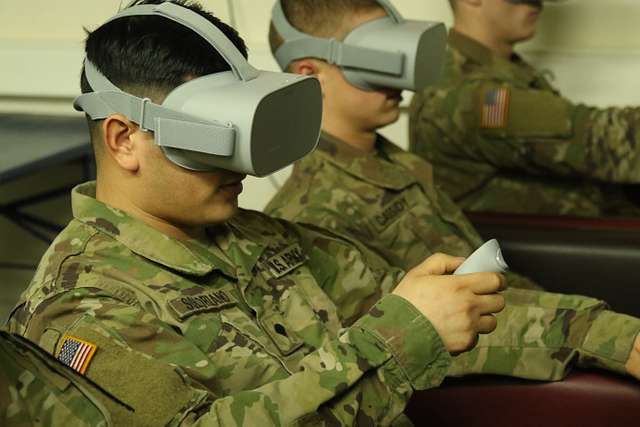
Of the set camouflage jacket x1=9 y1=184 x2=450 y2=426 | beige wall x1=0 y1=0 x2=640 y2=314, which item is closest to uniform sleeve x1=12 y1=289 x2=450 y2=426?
camouflage jacket x1=9 y1=184 x2=450 y2=426

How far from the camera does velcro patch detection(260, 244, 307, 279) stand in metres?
1.29

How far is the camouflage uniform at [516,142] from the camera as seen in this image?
210cm

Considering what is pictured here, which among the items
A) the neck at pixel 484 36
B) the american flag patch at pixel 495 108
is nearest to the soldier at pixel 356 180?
the american flag patch at pixel 495 108

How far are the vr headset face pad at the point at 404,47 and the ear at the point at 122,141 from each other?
60cm

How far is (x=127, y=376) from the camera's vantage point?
3.29ft

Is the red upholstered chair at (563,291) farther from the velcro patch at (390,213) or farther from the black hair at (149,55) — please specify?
the black hair at (149,55)

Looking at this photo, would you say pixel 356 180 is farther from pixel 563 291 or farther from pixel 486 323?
pixel 486 323

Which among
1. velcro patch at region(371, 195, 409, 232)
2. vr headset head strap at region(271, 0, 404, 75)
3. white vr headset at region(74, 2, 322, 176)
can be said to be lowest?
velcro patch at region(371, 195, 409, 232)

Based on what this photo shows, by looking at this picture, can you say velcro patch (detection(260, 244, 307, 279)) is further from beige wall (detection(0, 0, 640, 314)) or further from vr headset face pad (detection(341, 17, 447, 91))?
beige wall (detection(0, 0, 640, 314))

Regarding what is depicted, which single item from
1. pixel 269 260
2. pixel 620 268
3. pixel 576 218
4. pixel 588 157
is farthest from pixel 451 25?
pixel 269 260

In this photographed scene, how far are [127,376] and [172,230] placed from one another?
255 millimetres

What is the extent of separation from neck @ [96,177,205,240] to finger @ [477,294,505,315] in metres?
0.36

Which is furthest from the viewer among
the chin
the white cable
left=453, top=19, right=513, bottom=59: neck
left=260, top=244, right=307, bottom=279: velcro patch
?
the white cable

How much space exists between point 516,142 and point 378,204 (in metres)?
0.51
